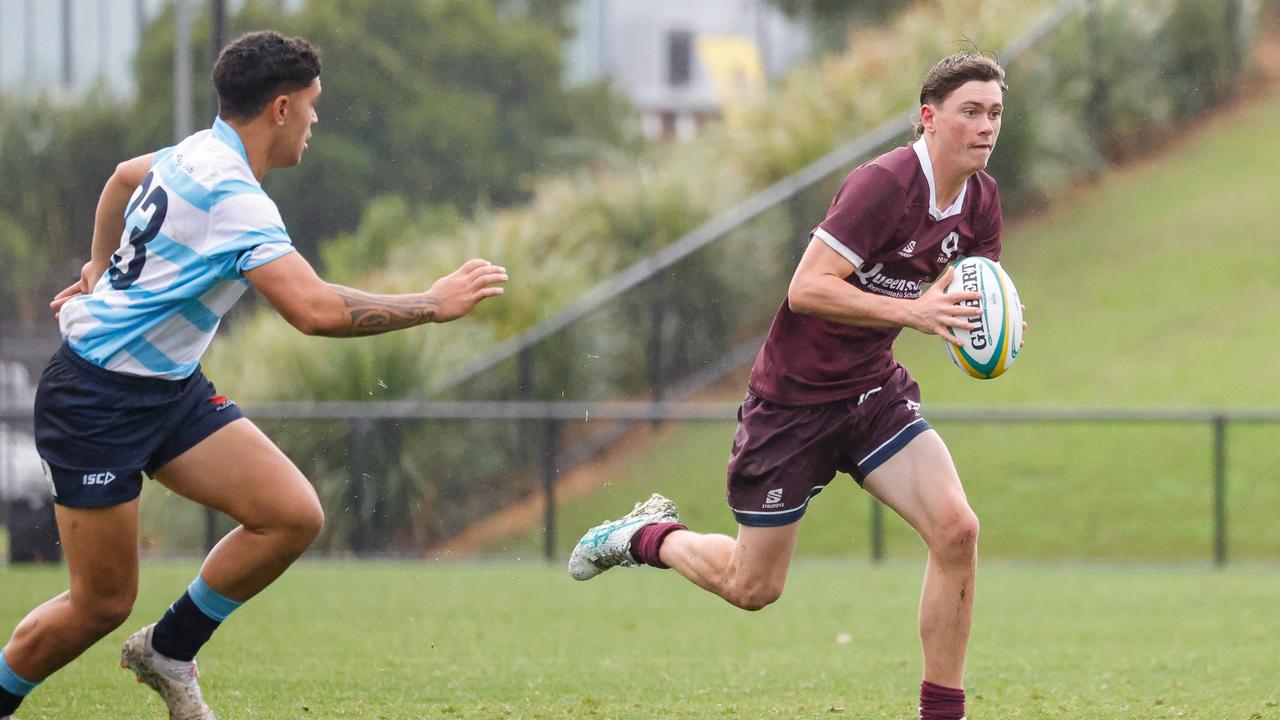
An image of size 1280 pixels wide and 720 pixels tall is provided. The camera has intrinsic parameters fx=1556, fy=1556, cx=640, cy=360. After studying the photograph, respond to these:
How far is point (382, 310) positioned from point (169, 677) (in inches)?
56.7

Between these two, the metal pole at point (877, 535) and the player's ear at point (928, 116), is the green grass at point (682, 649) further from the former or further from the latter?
the player's ear at point (928, 116)

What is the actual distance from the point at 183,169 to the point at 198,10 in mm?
26850

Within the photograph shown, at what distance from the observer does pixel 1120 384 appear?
→ 16.8 metres

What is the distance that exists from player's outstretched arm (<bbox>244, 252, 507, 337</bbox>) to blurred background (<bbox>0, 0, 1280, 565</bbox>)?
17.0 ft

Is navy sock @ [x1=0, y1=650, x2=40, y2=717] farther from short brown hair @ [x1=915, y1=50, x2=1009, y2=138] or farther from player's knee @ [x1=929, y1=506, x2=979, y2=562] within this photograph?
short brown hair @ [x1=915, y1=50, x2=1009, y2=138]

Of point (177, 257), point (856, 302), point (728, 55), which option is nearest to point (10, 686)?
point (177, 257)

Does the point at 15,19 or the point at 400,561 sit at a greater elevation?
the point at 15,19

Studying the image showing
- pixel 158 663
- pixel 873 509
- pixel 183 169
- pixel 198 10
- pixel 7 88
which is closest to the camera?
pixel 183 169

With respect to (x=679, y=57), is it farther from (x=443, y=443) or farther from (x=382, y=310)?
(x=382, y=310)

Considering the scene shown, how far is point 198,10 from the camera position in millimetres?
29812

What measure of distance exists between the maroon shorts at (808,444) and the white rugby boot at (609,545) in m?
0.74

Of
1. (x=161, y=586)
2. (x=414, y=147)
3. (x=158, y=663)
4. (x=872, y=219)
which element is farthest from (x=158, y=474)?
(x=414, y=147)

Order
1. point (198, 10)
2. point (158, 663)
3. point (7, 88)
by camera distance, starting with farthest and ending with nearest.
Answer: point (198, 10) < point (7, 88) < point (158, 663)

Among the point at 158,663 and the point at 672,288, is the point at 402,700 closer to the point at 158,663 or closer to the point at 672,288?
the point at 158,663
